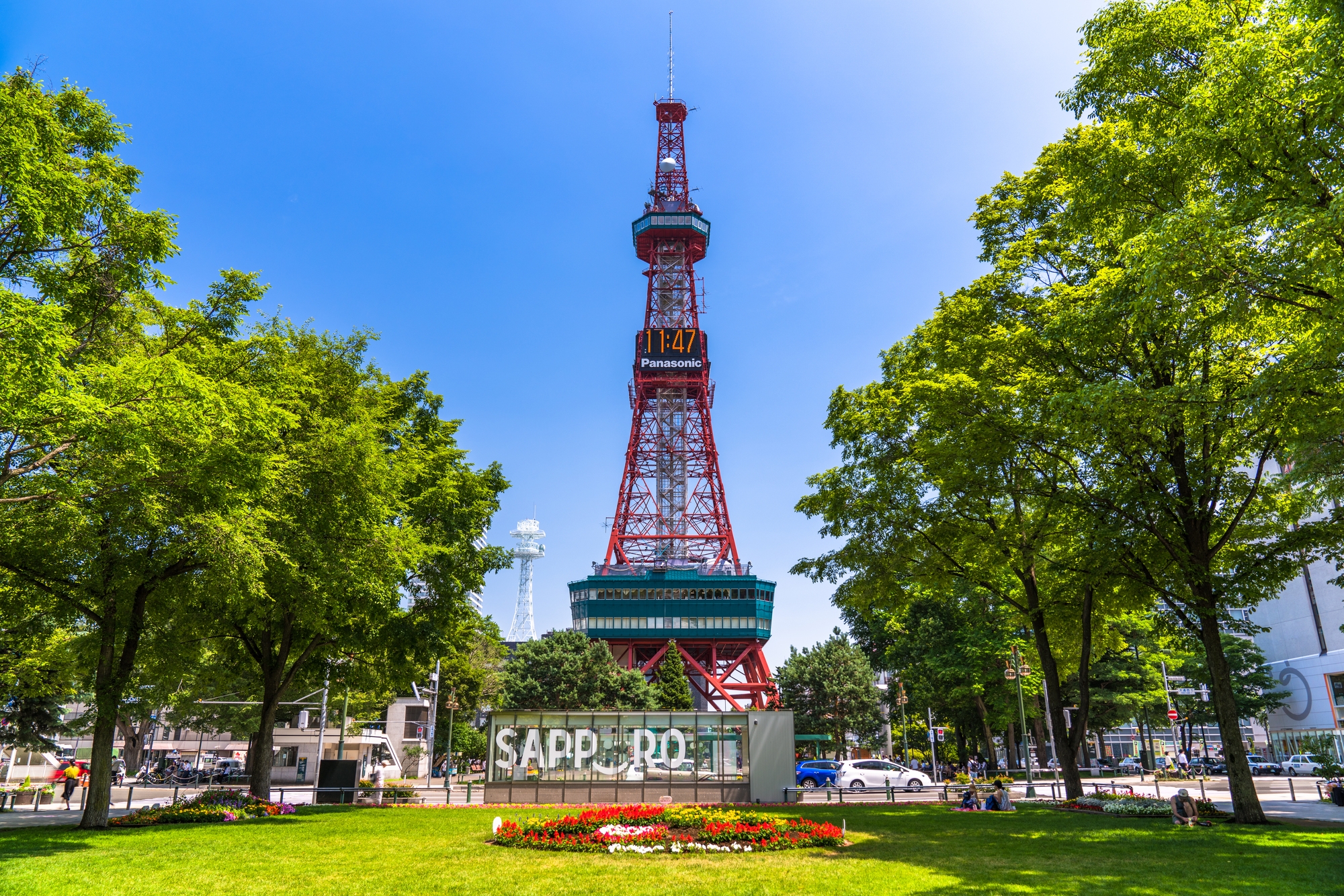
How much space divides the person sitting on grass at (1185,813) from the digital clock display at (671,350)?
83.8 m

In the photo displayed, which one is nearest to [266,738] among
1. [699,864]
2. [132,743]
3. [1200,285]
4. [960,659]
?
[699,864]

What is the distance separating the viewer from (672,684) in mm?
75938

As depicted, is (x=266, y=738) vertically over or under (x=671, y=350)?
under

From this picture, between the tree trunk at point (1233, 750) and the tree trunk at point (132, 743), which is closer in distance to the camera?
the tree trunk at point (1233, 750)

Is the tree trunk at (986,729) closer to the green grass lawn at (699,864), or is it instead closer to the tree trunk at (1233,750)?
the tree trunk at (1233,750)

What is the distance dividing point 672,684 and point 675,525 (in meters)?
26.6

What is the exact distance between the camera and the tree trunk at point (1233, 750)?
1923cm

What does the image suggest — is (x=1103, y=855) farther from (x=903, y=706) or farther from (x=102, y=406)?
(x=903, y=706)

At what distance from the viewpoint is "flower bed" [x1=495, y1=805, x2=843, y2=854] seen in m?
16.8

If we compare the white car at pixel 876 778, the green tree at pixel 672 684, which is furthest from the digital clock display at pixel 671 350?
the white car at pixel 876 778

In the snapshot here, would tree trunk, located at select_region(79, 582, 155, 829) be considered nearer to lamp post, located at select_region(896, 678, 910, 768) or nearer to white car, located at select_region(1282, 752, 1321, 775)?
lamp post, located at select_region(896, 678, 910, 768)

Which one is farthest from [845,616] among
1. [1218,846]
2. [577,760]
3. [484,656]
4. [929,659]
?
[1218,846]

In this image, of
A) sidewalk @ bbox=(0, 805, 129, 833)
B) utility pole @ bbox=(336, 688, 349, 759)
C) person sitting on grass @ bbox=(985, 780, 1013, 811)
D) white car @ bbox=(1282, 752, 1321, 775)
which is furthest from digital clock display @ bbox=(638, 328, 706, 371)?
person sitting on grass @ bbox=(985, 780, 1013, 811)

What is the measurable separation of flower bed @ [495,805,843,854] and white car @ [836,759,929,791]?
20.9 m
